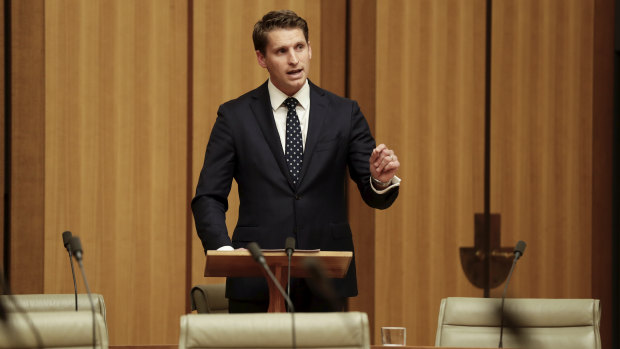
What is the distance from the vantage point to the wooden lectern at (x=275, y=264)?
6.76 feet

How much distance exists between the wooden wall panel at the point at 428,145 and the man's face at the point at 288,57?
1.86m

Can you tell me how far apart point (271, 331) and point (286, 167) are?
1042 millimetres

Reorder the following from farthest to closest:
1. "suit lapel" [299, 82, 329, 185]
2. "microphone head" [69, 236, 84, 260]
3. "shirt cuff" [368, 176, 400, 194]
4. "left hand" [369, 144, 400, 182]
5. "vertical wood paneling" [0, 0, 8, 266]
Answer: "vertical wood paneling" [0, 0, 8, 266]
"suit lapel" [299, 82, 329, 185]
"shirt cuff" [368, 176, 400, 194]
"left hand" [369, 144, 400, 182]
"microphone head" [69, 236, 84, 260]

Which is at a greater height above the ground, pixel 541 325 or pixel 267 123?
pixel 267 123

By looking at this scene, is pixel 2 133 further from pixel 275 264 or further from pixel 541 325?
pixel 541 325

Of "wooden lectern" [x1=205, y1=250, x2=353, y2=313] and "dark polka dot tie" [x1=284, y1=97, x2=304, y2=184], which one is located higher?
"dark polka dot tie" [x1=284, y1=97, x2=304, y2=184]

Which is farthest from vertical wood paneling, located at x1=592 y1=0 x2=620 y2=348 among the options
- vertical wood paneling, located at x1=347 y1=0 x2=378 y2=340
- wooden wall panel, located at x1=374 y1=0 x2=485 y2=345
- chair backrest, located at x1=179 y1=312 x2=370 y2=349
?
chair backrest, located at x1=179 y1=312 x2=370 y2=349

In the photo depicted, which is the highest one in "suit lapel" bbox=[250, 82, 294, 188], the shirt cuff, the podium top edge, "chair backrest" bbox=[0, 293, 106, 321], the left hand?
"suit lapel" bbox=[250, 82, 294, 188]

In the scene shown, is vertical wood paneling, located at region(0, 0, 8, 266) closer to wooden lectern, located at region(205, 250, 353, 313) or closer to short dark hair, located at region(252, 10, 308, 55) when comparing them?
short dark hair, located at region(252, 10, 308, 55)

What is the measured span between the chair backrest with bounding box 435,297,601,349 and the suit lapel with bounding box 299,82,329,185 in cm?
71

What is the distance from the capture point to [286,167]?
260 centimetres

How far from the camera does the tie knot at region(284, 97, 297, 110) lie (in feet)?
8.87

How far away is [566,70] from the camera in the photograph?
4711 mm

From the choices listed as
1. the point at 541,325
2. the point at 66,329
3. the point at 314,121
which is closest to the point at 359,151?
the point at 314,121
